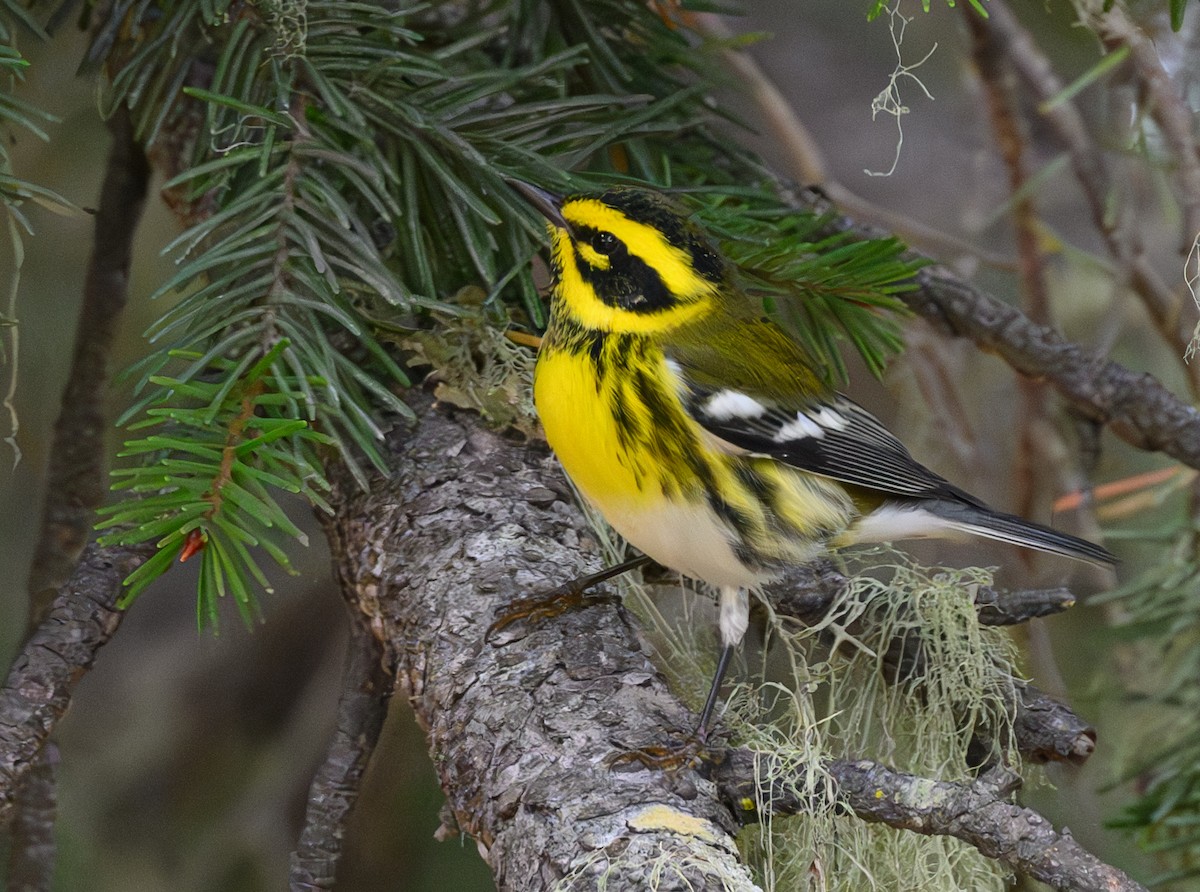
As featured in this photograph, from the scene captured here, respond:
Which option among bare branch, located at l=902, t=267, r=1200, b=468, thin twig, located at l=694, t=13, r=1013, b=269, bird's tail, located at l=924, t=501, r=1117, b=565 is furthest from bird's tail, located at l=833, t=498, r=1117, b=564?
thin twig, located at l=694, t=13, r=1013, b=269

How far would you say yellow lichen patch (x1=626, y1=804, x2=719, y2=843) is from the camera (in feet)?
2.99

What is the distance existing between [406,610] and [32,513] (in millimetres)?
859

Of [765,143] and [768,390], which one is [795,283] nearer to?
[768,390]

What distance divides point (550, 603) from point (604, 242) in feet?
1.47

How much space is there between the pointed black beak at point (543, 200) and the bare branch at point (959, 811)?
0.60 meters

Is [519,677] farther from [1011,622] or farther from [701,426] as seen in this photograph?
[1011,622]

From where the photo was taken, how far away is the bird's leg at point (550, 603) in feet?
3.67

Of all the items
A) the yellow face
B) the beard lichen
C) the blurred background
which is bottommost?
the blurred background

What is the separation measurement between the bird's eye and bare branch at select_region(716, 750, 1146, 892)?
1.98ft

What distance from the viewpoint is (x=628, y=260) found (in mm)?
1426

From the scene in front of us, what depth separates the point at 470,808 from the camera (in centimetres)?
101

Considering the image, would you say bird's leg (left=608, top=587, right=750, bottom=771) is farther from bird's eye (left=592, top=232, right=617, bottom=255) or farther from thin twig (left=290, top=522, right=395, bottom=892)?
bird's eye (left=592, top=232, right=617, bottom=255)

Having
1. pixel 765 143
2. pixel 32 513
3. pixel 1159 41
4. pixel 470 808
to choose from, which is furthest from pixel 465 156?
pixel 765 143

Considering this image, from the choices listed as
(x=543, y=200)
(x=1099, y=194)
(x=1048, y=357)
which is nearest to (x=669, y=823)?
(x=543, y=200)
